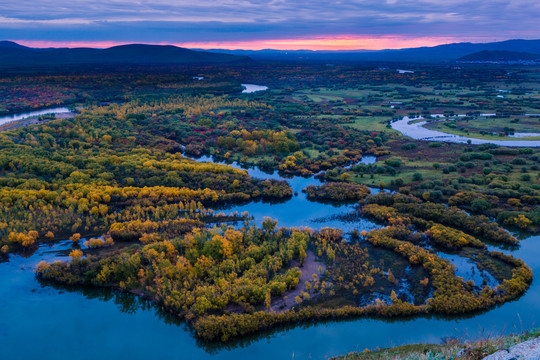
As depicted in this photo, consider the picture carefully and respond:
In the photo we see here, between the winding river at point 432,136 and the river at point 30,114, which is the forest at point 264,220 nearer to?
the winding river at point 432,136

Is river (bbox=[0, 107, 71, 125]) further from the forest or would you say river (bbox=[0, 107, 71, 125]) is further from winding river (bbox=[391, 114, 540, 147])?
winding river (bbox=[391, 114, 540, 147])

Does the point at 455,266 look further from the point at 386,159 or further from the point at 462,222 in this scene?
the point at 386,159

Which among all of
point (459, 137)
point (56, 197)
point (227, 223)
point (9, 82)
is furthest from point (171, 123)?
point (9, 82)

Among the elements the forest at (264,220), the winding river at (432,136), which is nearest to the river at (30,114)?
the forest at (264,220)

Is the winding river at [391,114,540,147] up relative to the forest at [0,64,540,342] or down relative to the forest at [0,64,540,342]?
up

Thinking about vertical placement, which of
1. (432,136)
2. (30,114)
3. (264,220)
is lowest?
(264,220)

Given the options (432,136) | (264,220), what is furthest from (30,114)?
(432,136)

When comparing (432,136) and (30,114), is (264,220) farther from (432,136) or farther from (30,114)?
(30,114)

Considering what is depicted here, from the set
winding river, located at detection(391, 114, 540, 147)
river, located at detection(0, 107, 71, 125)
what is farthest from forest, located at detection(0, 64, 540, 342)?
river, located at detection(0, 107, 71, 125)

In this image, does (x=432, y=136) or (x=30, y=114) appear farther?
(x=30, y=114)

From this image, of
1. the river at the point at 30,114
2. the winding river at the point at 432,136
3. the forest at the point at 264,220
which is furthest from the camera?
the river at the point at 30,114

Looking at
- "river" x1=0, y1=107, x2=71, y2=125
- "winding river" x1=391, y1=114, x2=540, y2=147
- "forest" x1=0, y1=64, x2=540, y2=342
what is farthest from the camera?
"river" x1=0, y1=107, x2=71, y2=125

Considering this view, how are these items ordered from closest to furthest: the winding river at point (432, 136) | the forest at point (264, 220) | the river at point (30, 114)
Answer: the forest at point (264, 220), the winding river at point (432, 136), the river at point (30, 114)
